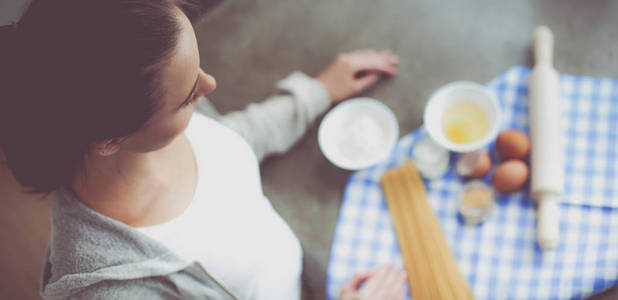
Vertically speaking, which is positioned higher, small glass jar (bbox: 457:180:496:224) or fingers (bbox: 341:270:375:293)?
small glass jar (bbox: 457:180:496:224)

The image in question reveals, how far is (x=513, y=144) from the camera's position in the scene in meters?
1.03

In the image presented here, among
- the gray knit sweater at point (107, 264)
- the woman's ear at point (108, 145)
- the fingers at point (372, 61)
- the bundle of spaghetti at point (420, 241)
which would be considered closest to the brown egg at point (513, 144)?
the bundle of spaghetti at point (420, 241)

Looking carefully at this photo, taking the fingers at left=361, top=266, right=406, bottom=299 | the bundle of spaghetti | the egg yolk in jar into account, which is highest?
the egg yolk in jar

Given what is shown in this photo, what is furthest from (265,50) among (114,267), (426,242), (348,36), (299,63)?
(114,267)

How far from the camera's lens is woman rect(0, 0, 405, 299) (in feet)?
1.79

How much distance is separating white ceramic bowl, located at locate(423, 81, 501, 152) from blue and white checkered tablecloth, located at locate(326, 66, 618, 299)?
68mm

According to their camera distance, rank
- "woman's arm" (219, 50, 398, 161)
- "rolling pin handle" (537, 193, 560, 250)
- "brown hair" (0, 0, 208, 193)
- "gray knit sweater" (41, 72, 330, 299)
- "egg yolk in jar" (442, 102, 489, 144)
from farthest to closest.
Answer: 1. "woman's arm" (219, 50, 398, 161)
2. "egg yolk in jar" (442, 102, 489, 144)
3. "rolling pin handle" (537, 193, 560, 250)
4. "gray knit sweater" (41, 72, 330, 299)
5. "brown hair" (0, 0, 208, 193)

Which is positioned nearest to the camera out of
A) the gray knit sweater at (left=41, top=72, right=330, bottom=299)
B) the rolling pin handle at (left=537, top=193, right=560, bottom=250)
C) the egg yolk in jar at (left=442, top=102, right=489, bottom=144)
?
the gray knit sweater at (left=41, top=72, right=330, bottom=299)

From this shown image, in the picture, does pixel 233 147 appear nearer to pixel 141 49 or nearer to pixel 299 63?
pixel 141 49

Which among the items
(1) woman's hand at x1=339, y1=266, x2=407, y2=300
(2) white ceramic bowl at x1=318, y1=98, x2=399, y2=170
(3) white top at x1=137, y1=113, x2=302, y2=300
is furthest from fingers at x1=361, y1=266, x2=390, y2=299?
(2) white ceramic bowl at x1=318, y1=98, x2=399, y2=170

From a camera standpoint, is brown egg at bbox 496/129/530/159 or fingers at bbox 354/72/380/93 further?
fingers at bbox 354/72/380/93

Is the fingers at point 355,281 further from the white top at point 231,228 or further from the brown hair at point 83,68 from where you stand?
the brown hair at point 83,68

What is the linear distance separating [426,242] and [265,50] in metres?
0.79

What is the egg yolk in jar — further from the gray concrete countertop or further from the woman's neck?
the woman's neck
